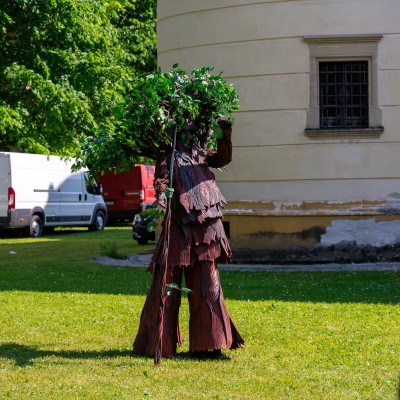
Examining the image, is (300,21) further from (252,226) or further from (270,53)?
(252,226)

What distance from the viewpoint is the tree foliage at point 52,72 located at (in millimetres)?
28031

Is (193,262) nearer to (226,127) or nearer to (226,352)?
(226,352)

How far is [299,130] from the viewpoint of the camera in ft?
57.4

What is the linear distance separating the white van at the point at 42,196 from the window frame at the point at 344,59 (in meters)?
12.6

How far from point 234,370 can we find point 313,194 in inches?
364

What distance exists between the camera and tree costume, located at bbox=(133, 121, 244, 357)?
8.83m

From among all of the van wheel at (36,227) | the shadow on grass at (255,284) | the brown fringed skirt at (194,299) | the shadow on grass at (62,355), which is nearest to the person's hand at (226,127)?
the brown fringed skirt at (194,299)

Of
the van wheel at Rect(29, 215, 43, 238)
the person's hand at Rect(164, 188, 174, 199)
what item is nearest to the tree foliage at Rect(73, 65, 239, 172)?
the person's hand at Rect(164, 188, 174, 199)

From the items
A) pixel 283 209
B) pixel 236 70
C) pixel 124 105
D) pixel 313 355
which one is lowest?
pixel 313 355

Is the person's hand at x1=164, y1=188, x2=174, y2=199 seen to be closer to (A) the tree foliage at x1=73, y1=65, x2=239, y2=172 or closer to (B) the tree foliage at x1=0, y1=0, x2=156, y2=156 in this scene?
(A) the tree foliage at x1=73, y1=65, x2=239, y2=172

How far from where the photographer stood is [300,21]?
17516mm

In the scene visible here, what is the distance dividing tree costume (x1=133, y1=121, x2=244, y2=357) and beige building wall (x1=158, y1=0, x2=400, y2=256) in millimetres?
8569

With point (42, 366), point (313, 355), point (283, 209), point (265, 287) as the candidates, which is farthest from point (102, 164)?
point (283, 209)

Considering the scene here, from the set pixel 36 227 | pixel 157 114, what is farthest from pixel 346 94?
pixel 36 227
